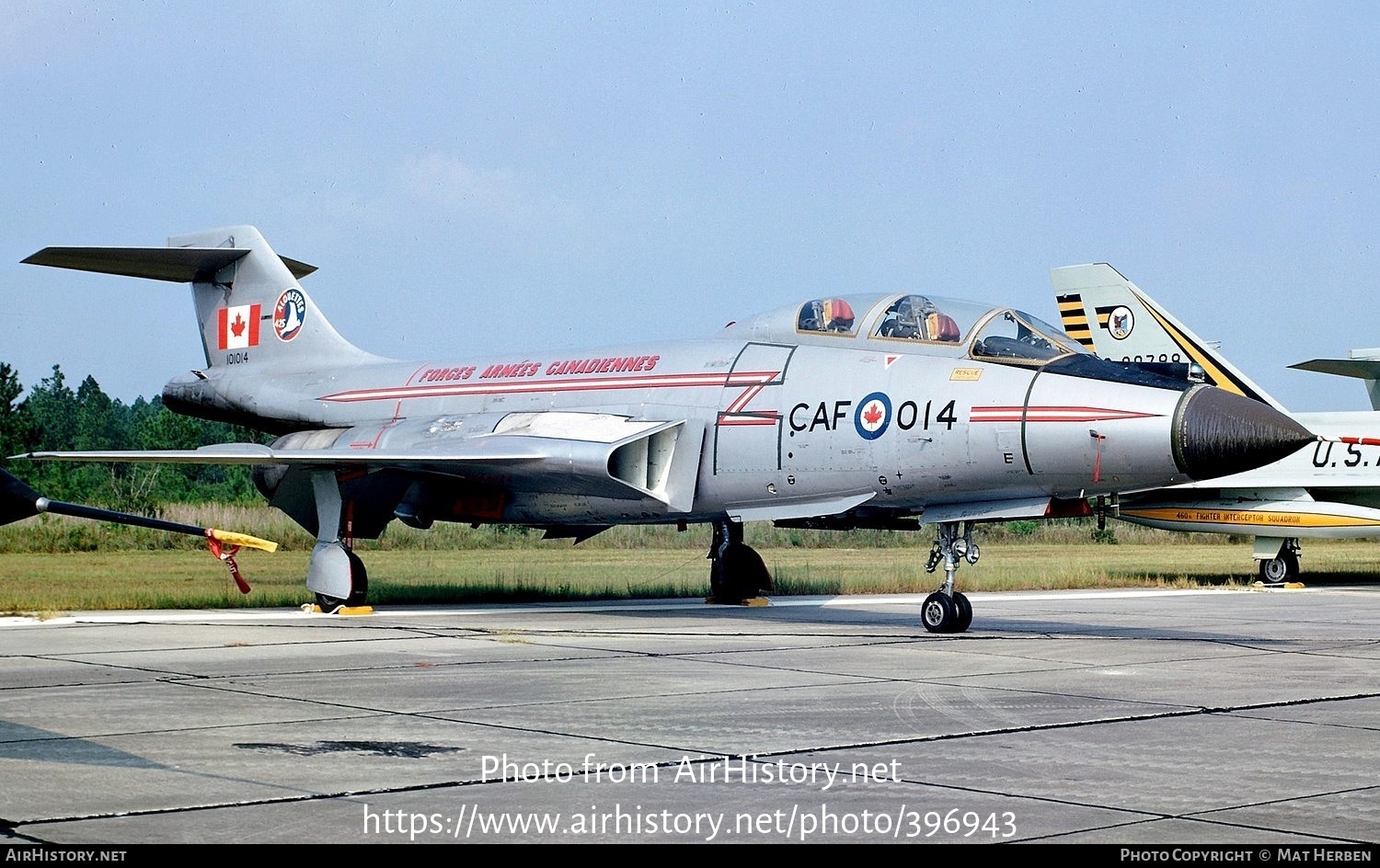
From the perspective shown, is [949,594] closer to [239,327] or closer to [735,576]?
[735,576]

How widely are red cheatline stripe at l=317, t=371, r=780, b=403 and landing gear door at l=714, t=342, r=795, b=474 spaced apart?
2 centimetres

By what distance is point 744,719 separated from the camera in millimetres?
7285

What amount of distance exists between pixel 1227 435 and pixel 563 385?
23.2 feet

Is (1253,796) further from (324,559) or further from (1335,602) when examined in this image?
(1335,602)

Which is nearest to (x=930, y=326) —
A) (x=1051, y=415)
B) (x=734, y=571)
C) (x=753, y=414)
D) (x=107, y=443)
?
(x=1051, y=415)

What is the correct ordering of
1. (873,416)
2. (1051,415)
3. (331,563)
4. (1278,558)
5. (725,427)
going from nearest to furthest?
(1051,415), (873,416), (725,427), (331,563), (1278,558)

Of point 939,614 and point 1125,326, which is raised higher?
point 1125,326

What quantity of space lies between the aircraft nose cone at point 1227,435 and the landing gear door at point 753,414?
3.80m

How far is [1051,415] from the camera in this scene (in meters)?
11.9

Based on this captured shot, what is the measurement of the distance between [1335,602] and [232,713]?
14796mm

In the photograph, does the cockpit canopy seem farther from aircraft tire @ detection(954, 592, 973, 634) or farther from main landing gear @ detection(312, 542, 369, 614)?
main landing gear @ detection(312, 542, 369, 614)

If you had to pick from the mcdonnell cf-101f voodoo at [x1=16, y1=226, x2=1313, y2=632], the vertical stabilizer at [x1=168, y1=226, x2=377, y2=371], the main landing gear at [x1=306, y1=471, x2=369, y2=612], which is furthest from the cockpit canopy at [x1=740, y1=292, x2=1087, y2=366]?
the vertical stabilizer at [x1=168, y1=226, x2=377, y2=371]

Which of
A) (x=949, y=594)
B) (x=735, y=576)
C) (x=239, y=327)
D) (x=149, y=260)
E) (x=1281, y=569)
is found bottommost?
(x=1281, y=569)
